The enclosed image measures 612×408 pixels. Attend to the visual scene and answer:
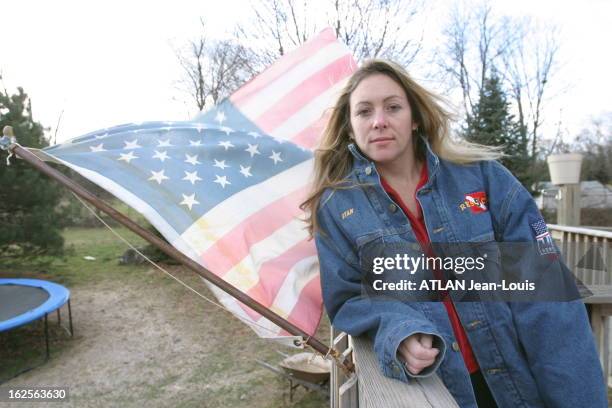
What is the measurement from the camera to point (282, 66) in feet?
8.81

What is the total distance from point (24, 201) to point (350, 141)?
943 cm

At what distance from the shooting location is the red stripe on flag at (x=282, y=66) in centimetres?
260

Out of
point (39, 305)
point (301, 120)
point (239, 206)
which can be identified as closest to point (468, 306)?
point (239, 206)

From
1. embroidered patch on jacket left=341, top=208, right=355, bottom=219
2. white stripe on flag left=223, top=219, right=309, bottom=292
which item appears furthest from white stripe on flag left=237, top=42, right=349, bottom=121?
embroidered patch on jacket left=341, top=208, right=355, bottom=219

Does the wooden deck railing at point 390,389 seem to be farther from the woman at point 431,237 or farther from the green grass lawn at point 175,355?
the green grass lawn at point 175,355

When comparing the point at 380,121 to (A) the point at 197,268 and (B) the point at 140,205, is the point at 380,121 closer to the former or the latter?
(A) the point at 197,268

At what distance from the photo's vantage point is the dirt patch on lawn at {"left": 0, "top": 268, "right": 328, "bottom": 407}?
4559 mm

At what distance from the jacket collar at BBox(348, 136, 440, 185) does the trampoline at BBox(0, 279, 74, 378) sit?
5.08 metres

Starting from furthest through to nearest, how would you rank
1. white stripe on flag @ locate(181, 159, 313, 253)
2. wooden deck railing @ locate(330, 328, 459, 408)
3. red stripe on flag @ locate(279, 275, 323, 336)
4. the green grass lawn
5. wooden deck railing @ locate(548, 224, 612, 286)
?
wooden deck railing @ locate(548, 224, 612, 286)
the green grass lawn
white stripe on flag @ locate(181, 159, 313, 253)
red stripe on flag @ locate(279, 275, 323, 336)
wooden deck railing @ locate(330, 328, 459, 408)

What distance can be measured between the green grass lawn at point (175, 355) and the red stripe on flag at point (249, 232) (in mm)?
3055

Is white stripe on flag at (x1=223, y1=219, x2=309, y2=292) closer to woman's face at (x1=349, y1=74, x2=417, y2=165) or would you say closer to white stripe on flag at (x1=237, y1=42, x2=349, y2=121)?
woman's face at (x1=349, y1=74, x2=417, y2=165)

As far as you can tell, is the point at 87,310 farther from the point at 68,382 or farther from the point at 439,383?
the point at 439,383

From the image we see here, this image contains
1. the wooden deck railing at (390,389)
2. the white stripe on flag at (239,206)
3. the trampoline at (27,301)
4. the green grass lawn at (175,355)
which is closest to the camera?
the wooden deck railing at (390,389)

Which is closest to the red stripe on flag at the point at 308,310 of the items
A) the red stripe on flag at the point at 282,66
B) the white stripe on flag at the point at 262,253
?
the white stripe on flag at the point at 262,253
